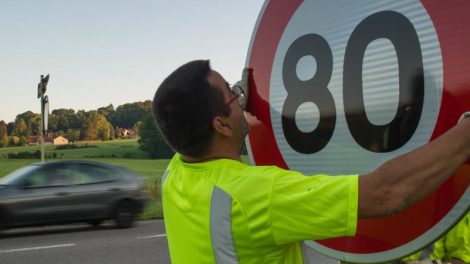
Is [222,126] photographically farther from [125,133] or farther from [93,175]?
[125,133]

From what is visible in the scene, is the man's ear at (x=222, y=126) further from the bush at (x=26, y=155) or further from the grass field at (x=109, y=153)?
the bush at (x=26, y=155)

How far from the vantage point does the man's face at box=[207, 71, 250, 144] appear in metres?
1.23

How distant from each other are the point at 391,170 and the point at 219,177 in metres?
0.36

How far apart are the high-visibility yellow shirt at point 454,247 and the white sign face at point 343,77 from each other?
212 centimetres

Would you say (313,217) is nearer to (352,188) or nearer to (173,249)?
(352,188)

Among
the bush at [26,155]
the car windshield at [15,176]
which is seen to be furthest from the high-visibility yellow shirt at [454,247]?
the bush at [26,155]

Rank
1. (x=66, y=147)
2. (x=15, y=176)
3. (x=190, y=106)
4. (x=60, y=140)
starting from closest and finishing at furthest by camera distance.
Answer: (x=190, y=106)
(x=15, y=176)
(x=60, y=140)
(x=66, y=147)

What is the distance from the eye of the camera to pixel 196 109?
119 centimetres

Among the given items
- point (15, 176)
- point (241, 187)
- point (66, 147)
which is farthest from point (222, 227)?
point (66, 147)

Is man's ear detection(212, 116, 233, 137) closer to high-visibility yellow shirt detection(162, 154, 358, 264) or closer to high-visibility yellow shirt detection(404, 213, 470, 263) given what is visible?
high-visibility yellow shirt detection(162, 154, 358, 264)

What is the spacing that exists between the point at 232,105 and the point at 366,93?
0.33 m

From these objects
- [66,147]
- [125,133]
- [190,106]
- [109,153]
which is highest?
[190,106]

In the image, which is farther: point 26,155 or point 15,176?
point 26,155

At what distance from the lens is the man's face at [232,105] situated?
1.23m
